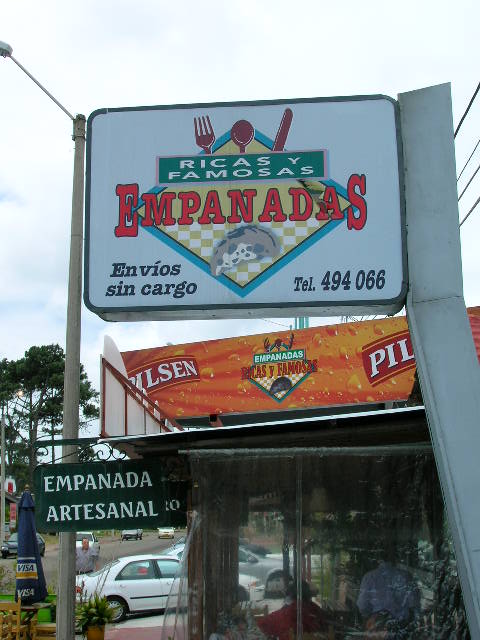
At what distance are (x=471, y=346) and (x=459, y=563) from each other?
1.30m

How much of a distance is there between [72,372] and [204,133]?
3.61 metres

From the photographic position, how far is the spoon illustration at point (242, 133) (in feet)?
18.9

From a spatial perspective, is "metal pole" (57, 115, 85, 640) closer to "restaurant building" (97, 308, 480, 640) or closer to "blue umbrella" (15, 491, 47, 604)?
"blue umbrella" (15, 491, 47, 604)

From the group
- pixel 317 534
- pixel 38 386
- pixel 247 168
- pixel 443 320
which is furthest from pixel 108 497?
pixel 38 386

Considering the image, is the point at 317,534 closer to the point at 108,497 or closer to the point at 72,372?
the point at 108,497

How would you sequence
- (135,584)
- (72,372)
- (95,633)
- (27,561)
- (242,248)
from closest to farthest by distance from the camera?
1. (242,248)
2. (72,372)
3. (27,561)
4. (95,633)
5. (135,584)

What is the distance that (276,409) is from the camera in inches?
548

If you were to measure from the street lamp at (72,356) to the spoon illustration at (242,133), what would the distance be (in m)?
3.33

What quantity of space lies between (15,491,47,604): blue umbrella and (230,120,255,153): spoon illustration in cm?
Answer: 608

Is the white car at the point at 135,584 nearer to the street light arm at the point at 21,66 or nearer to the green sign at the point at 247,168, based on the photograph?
the street light arm at the point at 21,66

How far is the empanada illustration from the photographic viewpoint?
5523mm

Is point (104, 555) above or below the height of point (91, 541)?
below

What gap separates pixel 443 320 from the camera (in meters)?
4.98

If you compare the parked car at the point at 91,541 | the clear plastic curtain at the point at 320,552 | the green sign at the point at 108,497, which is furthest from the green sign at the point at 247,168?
the parked car at the point at 91,541
